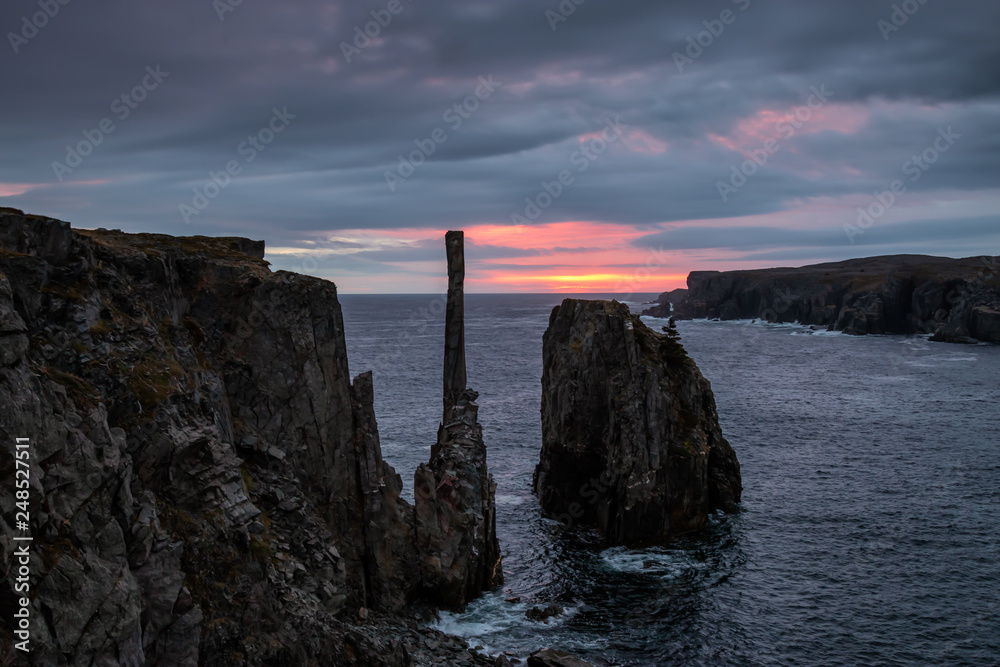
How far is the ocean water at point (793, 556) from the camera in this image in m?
38.2

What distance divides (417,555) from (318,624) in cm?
1404

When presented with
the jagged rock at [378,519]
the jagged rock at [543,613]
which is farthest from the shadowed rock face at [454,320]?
the jagged rock at [543,613]

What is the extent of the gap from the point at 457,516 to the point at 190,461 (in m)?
20.8

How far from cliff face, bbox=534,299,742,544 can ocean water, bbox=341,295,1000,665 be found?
235 cm

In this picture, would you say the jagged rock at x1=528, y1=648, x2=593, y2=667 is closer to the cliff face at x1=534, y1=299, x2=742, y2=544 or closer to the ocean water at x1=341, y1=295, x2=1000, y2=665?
the ocean water at x1=341, y1=295, x2=1000, y2=665

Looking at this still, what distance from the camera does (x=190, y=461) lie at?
82.6 ft

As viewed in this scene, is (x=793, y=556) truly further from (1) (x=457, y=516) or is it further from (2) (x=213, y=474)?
(2) (x=213, y=474)

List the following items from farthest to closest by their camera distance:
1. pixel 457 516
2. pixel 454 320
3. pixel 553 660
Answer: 1. pixel 454 320
2. pixel 457 516
3. pixel 553 660

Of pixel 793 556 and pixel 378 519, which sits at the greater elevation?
pixel 378 519

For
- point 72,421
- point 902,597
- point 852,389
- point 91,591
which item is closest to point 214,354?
point 72,421

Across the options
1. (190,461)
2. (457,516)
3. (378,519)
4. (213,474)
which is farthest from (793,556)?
(190,461)

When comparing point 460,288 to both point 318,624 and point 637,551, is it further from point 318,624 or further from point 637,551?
point 318,624

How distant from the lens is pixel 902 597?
140 feet

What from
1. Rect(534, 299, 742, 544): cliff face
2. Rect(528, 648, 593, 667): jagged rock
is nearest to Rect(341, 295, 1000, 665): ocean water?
Rect(528, 648, 593, 667): jagged rock
